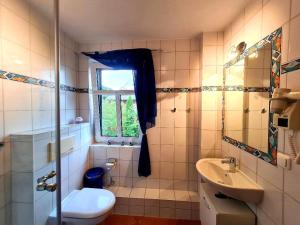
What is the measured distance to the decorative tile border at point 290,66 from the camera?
37.4 inches

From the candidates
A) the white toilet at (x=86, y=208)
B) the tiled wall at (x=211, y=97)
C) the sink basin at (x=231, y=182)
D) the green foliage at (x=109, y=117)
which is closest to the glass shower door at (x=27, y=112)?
the white toilet at (x=86, y=208)

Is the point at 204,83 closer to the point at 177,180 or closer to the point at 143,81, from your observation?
the point at 143,81

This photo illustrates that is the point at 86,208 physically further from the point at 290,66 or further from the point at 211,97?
the point at 290,66

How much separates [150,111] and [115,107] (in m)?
0.61

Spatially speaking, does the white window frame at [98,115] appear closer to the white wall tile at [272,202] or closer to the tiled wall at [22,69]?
the tiled wall at [22,69]

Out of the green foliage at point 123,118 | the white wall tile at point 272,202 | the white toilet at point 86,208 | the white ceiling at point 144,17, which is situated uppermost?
the white ceiling at point 144,17

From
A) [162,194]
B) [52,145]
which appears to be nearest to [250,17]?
[52,145]

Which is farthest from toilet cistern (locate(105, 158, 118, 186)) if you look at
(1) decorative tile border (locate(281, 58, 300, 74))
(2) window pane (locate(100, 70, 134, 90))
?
(1) decorative tile border (locate(281, 58, 300, 74))

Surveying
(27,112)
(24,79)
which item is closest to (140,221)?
(27,112)

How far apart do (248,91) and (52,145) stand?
6.02ft

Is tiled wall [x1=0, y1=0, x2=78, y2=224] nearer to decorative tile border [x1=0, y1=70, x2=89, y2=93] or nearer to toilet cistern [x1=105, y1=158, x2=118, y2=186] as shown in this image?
decorative tile border [x1=0, y1=70, x2=89, y2=93]

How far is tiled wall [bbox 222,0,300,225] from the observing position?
3.17 ft

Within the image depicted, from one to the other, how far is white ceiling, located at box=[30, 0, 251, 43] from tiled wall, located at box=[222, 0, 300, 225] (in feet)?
1.00

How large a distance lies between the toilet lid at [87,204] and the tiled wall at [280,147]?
134cm
